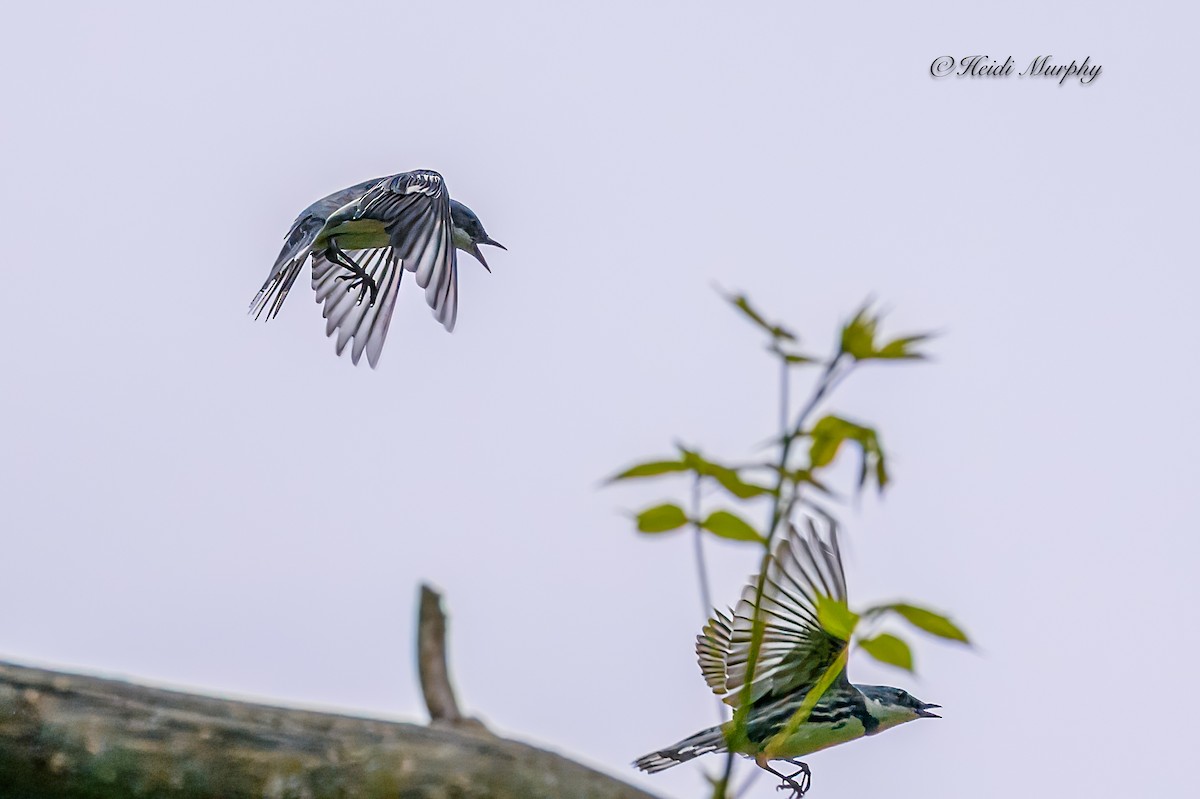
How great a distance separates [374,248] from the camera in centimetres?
783

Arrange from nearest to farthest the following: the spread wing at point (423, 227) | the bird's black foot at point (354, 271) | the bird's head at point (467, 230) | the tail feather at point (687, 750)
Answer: the tail feather at point (687, 750)
the spread wing at point (423, 227)
the bird's black foot at point (354, 271)
the bird's head at point (467, 230)

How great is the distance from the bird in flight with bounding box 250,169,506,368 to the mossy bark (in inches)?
142

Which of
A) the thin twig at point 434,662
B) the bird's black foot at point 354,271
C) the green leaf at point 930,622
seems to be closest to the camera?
the green leaf at point 930,622

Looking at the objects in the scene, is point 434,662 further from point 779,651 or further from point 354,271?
point 354,271

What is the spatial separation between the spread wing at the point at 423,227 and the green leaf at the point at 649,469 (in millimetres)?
3701

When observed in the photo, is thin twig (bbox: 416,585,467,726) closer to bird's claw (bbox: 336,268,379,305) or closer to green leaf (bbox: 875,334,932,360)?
green leaf (bbox: 875,334,932,360)

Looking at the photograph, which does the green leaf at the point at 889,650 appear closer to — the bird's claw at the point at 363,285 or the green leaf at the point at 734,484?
the green leaf at the point at 734,484

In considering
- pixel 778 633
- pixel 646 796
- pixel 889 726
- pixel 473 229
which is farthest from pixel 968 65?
pixel 646 796

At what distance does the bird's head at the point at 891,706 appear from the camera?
181 inches

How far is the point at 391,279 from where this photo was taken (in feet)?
26.3

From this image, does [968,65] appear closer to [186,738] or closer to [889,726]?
[889,726]

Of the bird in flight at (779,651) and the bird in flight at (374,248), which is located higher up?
the bird in flight at (374,248)

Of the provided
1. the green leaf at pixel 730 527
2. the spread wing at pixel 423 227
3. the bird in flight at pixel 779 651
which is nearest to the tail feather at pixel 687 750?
the bird in flight at pixel 779 651

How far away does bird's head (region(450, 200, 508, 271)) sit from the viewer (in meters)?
7.96
